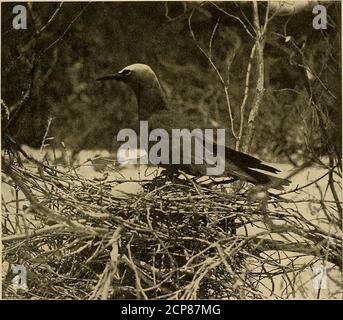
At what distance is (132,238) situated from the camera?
173cm

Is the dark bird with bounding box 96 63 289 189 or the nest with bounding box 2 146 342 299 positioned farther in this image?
the dark bird with bounding box 96 63 289 189

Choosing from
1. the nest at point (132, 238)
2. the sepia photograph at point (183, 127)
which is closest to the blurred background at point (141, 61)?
the sepia photograph at point (183, 127)

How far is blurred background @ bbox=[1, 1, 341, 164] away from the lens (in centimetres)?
199

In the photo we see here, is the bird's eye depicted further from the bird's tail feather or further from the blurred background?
the bird's tail feather

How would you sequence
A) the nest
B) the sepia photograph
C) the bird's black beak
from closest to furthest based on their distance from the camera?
the nest
the sepia photograph
the bird's black beak

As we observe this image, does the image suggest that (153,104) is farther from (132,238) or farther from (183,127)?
(132,238)

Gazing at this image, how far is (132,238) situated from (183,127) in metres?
0.39

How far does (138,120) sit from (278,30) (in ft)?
1.63

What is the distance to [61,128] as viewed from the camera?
2.00 meters

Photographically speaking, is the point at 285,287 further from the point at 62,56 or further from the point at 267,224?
the point at 62,56

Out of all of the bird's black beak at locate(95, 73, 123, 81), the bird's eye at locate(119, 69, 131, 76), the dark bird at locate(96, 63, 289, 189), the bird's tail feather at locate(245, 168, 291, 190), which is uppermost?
the bird's eye at locate(119, 69, 131, 76)

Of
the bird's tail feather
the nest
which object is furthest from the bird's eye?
the bird's tail feather

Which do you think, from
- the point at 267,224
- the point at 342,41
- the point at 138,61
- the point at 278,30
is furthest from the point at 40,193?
the point at 342,41
